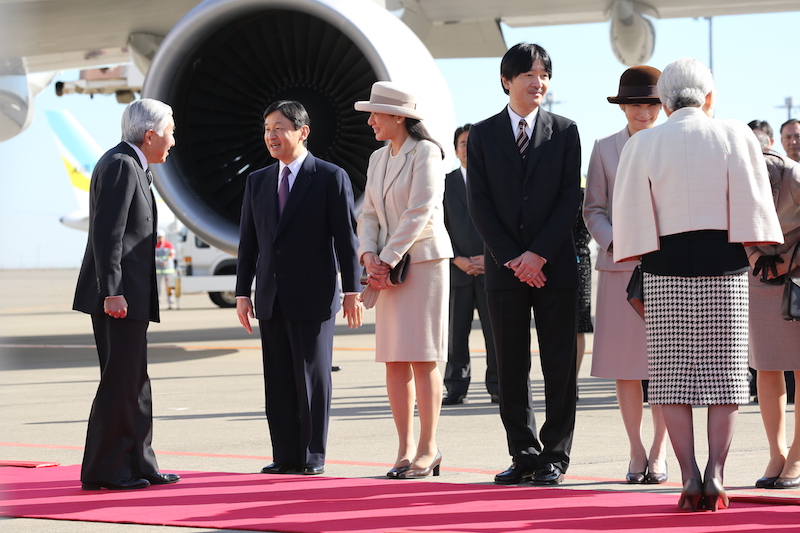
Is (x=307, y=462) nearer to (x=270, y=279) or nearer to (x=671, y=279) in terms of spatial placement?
(x=270, y=279)

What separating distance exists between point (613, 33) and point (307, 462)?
5854mm

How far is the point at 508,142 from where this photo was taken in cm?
412

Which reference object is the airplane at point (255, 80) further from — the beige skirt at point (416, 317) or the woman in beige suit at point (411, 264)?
the beige skirt at point (416, 317)

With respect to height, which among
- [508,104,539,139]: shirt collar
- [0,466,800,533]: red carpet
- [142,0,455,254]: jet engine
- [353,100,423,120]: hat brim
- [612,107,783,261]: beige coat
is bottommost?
[0,466,800,533]: red carpet

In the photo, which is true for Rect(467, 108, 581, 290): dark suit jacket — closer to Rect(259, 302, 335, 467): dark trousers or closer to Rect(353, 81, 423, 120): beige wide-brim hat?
Rect(353, 81, 423, 120): beige wide-brim hat

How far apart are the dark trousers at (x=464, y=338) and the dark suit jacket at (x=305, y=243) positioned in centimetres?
205

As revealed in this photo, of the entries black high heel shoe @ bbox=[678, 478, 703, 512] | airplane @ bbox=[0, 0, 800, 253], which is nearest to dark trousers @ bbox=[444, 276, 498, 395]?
airplane @ bbox=[0, 0, 800, 253]

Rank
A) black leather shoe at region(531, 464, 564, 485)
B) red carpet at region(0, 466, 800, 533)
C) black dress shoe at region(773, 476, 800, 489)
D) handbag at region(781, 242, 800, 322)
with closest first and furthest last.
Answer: red carpet at region(0, 466, 800, 533) < handbag at region(781, 242, 800, 322) < black dress shoe at region(773, 476, 800, 489) < black leather shoe at region(531, 464, 564, 485)

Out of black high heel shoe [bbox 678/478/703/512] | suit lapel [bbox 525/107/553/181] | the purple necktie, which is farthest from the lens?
the purple necktie

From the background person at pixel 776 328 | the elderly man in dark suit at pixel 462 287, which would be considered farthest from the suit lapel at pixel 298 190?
the elderly man in dark suit at pixel 462 287

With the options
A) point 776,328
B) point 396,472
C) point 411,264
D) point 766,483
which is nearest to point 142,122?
point 411,264

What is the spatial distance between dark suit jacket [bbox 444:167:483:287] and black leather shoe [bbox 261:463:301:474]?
2.58 metres

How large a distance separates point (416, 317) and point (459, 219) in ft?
8.21

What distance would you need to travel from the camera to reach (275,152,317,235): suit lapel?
447 centimetres
